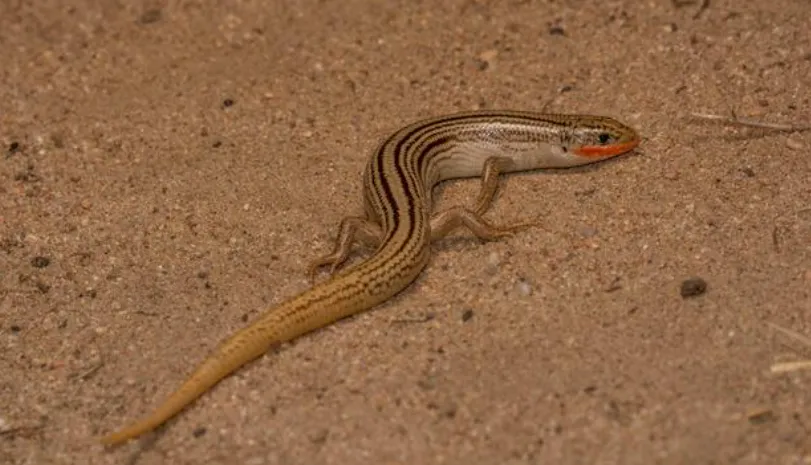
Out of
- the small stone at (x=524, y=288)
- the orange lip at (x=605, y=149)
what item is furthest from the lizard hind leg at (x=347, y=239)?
the orange lip at (x=605, y=149)

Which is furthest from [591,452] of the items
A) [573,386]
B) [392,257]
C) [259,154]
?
[259,154]

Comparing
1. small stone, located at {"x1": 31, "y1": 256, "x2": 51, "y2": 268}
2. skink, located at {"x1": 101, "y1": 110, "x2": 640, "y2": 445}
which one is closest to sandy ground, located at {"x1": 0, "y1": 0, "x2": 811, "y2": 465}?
small stone, located at {"x1": 31, "y1": 256, "x2": 51, "y2": 268}

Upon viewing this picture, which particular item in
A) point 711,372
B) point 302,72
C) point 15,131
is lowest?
point 15,131

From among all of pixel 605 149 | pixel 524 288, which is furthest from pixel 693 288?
pixel 605 149

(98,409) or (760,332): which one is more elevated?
(760,332)

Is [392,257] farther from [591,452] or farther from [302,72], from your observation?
[302,72]
